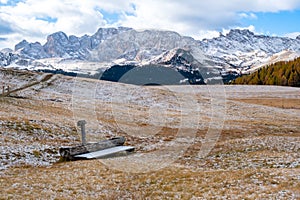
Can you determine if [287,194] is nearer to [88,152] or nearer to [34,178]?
[34,178]

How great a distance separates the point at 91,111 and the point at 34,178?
3387 cm

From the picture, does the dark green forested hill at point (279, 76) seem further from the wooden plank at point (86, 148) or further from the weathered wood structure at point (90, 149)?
the weathered wood structure at point (90, 149)

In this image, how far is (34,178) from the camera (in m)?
19.5

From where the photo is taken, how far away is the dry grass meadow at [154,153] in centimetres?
1728

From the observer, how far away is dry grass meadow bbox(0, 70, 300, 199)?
56.7 ft

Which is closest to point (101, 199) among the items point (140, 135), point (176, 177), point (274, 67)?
point (176, 177)

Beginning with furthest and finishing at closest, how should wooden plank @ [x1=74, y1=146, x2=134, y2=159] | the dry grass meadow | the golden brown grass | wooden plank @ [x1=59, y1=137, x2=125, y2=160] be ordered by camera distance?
the golden brown grass → wooden plank @ [x1=74, y1=146, x2=134, y2=159] → wooden plank @ [x1=59, y1=137, x2=125, y2=160] → the dry grass meadow

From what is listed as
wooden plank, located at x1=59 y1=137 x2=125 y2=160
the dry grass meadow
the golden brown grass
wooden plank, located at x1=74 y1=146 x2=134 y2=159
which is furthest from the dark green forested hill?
wooden plank, located at x1=74 y1=146 x2=134 y2=159

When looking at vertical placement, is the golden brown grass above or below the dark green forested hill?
below

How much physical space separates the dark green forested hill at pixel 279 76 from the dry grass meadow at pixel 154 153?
232 ft

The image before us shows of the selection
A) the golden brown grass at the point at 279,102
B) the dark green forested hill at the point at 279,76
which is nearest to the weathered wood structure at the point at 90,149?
the golden brown grass at the point at 279,102

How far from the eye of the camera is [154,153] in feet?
96.3

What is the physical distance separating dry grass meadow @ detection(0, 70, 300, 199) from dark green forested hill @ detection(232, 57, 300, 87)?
70596 mm

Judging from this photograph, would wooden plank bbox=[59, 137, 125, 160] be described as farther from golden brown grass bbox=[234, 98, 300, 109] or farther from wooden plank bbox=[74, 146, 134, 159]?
golden brown grass bbox=[234, 98, 300, 109]
